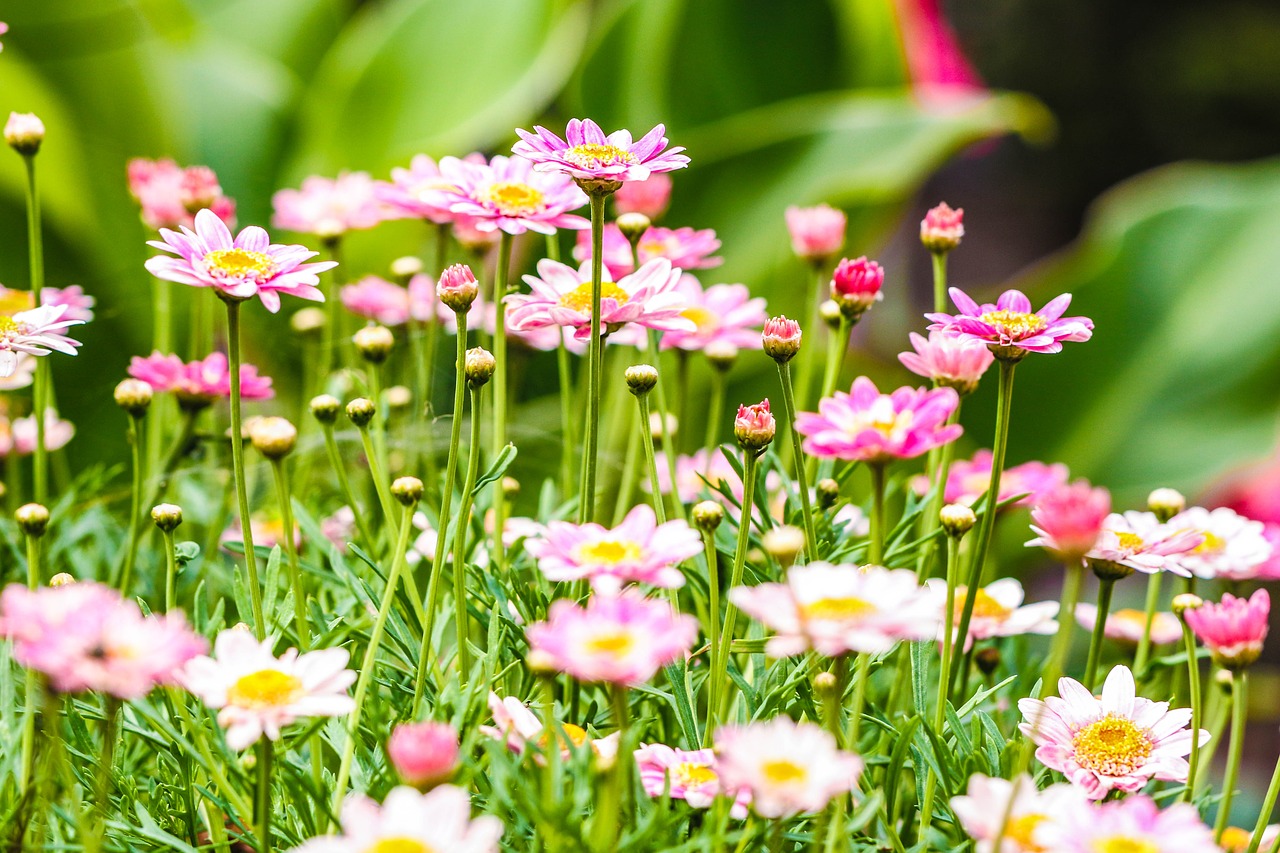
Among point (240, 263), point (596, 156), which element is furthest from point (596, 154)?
point (240, 263)

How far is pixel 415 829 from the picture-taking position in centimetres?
24

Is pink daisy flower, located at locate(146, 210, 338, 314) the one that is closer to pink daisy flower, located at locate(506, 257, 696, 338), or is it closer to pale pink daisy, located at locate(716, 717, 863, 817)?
pink daisy flower, located at locate(506, 257, 696, 338)

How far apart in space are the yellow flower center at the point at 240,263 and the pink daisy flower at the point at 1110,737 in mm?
254

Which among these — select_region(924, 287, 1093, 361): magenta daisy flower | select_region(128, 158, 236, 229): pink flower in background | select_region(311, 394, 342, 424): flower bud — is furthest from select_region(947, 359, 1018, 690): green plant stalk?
select_region(128, 158, 236, 229): pink flower in background

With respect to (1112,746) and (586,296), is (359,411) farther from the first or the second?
(1112,746)

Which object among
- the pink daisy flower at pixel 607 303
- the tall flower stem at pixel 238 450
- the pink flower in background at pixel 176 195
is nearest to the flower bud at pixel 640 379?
the pink daisy flower at pixel 607 303

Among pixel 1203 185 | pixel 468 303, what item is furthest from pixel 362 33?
pixel 468 303

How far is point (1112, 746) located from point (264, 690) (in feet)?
0.77

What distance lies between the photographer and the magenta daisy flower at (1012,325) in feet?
1.11

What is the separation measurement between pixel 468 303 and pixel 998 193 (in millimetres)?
2776

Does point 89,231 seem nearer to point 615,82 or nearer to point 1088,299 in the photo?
point 615,82

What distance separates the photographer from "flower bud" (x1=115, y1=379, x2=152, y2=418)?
0.42 meters

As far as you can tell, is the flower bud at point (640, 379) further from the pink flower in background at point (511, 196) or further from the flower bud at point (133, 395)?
the flower bud at point (133, 395)

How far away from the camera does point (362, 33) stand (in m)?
1.41
